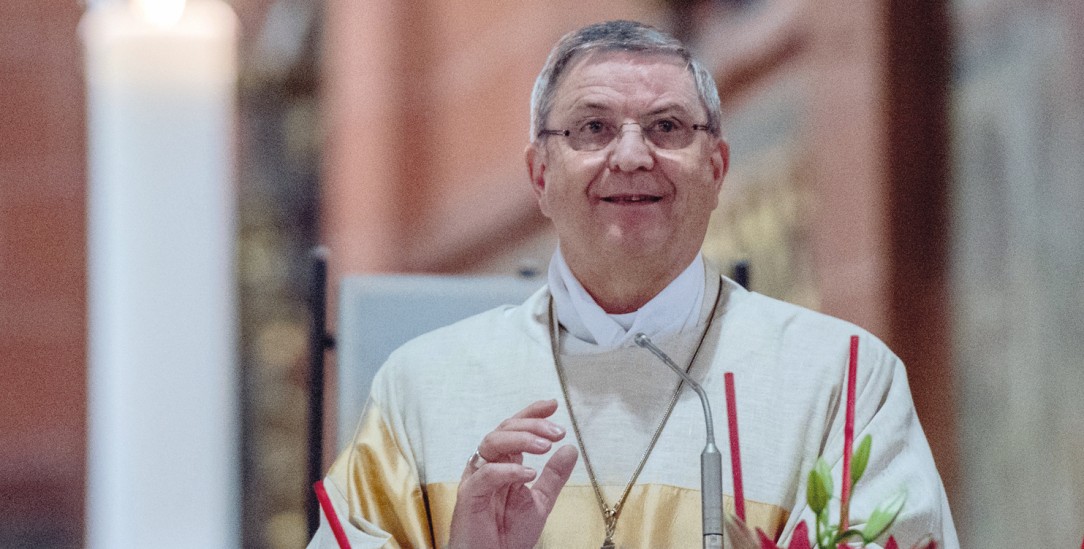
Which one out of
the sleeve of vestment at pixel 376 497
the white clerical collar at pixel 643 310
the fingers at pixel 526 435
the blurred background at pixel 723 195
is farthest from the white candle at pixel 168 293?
the blurred background at pixel 723 195

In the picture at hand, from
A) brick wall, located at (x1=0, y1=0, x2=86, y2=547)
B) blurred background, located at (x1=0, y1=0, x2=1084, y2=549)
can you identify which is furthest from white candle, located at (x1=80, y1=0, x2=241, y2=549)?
brick wall, located at (x1=0, y1=0, x2=86, y2=547)

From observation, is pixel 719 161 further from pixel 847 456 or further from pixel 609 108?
pixel 847 456

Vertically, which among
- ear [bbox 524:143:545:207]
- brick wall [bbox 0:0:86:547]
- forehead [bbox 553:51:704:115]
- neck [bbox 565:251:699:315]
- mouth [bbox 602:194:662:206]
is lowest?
brick wall [bbox 0:0:86:547]

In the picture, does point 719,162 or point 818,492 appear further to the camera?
point 719,162

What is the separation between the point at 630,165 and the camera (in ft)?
6.91

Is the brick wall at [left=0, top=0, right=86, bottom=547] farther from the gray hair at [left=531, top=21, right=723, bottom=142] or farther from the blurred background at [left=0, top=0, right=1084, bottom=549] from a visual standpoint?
the gray hair at [left=531, top=21, right=723, bottom=142]

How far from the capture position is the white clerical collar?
2262 mm

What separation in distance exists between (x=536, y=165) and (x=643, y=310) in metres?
0.24

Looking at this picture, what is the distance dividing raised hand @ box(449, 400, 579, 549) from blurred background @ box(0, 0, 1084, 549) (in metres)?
0.75

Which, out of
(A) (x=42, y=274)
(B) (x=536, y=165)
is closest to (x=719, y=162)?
(B) (x=536, y=165)

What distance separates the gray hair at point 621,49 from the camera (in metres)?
2.17

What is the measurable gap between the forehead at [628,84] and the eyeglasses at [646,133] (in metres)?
0.02

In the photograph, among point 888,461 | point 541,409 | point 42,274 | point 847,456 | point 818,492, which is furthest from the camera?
point 42,274

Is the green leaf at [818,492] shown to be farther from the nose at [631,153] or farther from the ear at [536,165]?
the ear at [536,165]
